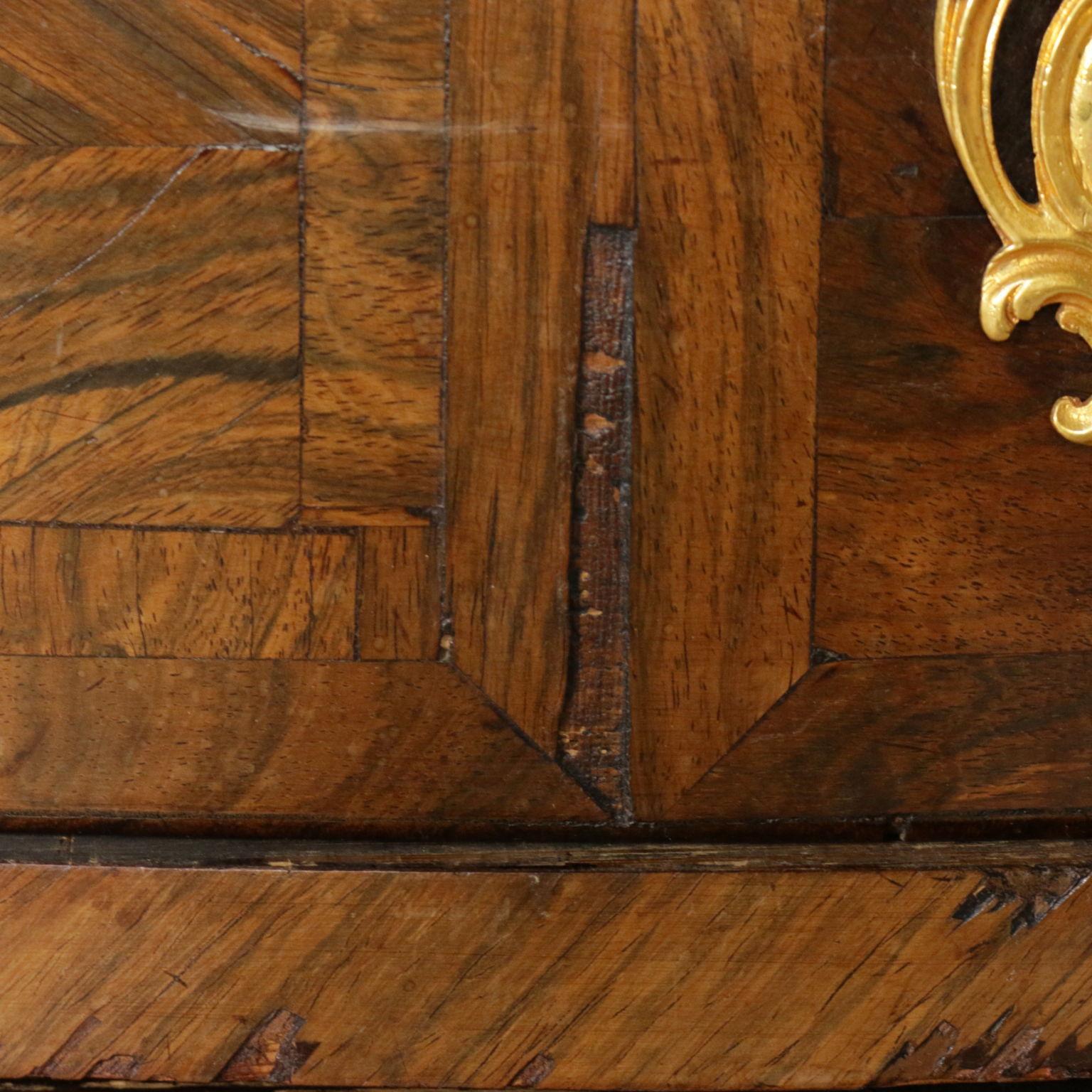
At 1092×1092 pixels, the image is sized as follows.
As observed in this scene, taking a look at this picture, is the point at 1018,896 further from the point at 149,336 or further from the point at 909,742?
the point at 149,336

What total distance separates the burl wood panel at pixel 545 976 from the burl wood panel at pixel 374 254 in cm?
18

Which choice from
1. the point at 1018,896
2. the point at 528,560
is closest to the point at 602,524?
the point at 528,560

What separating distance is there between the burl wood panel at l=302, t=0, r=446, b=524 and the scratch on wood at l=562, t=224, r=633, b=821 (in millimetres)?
A: 63

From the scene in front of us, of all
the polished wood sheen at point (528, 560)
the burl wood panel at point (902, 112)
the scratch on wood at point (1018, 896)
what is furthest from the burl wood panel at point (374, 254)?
the scratch on wood at point (1018, 896)

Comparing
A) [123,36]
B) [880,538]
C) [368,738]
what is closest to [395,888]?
[368,738]

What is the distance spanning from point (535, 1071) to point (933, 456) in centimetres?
32

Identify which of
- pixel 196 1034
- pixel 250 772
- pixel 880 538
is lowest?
pixel 196 1034

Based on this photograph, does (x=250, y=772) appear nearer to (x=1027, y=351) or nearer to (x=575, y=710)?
(x=575, y=710)

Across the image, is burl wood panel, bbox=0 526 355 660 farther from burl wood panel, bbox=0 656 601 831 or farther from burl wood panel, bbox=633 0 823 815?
burl wood panel, bbox=633 0 823 815

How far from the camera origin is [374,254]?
16.7 inches

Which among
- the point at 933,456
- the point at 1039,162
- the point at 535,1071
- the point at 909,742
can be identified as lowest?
the point at 535,1071

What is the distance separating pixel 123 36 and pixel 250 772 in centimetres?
31

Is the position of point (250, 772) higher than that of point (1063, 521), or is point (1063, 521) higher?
point (1063, 521)

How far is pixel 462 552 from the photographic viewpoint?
0.43m
